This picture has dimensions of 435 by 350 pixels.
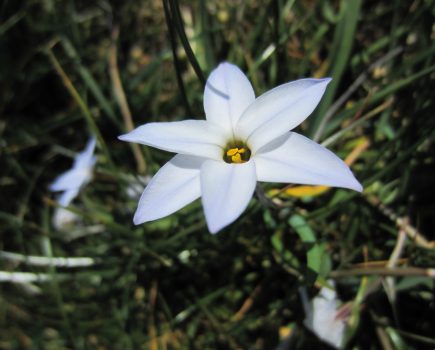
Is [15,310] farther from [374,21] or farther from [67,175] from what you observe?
[374,21]

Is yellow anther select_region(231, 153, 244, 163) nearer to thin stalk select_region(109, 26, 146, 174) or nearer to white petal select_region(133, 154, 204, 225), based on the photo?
white petal select_region(133, 154, 204, 225)

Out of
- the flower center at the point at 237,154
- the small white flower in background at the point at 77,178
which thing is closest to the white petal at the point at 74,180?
the small white flower in background at the point at 77,178

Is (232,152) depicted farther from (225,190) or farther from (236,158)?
(225,190)

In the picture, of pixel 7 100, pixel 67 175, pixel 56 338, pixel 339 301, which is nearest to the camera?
pixel 339 301

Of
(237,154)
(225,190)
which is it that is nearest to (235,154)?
(237,154)

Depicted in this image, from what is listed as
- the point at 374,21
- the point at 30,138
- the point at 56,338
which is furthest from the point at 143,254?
the point at 374,21
